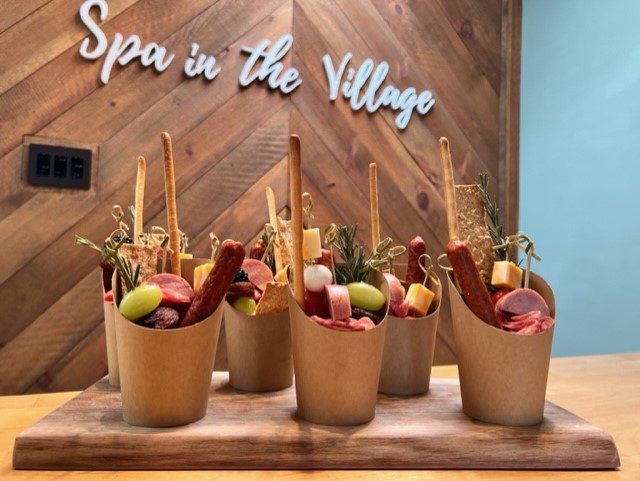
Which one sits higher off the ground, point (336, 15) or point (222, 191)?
point (336, 15)

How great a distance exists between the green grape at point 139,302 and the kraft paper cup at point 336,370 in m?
0.17

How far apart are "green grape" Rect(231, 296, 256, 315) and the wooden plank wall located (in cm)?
110

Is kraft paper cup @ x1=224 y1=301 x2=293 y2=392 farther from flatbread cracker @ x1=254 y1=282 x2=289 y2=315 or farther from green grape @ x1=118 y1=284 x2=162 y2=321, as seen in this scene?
green grape @ x1=118 y1=284 x2=162 y2=321

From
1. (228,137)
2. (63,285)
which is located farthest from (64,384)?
(228,137)

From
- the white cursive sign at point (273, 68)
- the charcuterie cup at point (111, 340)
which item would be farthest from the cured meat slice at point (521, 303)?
the white cursive sign at point (273, 68)

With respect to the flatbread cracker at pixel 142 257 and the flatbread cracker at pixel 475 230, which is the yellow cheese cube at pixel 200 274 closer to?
the flatbread cracker at pixel 142 257

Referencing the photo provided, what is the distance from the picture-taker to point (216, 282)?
71 centimetres

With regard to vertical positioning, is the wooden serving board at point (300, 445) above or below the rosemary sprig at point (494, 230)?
below

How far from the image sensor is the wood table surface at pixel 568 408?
0.63 m

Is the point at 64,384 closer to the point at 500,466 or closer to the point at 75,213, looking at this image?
the point at 75,213

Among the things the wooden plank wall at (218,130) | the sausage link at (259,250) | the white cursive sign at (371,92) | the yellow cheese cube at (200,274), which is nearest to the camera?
the yellow cheese cube at (200,274)

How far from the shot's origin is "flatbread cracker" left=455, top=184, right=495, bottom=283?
88 centimetres

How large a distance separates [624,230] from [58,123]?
214cm

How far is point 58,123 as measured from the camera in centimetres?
181
